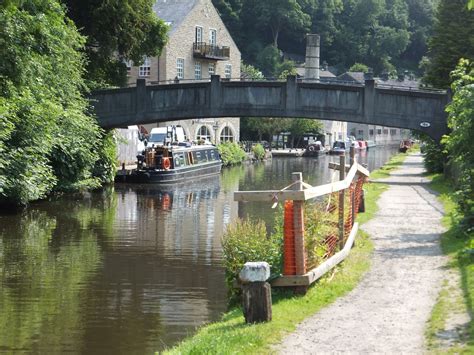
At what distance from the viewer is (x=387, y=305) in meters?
11.9

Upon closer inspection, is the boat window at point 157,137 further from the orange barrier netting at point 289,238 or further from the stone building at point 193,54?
the orange barrier netting at point 289,238

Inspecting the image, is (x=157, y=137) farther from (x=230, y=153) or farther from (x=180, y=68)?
(x=180, y=68)

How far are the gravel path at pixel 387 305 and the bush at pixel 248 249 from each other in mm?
1176

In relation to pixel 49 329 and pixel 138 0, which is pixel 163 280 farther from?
pixel 138 0

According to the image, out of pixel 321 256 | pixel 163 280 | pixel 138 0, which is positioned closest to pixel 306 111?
pixel 138 0

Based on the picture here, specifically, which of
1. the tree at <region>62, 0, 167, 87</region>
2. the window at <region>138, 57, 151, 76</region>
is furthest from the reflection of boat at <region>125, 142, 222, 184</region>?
the window at <region>138, 57, 151, 76</region>

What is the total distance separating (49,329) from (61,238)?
1081 centimetres

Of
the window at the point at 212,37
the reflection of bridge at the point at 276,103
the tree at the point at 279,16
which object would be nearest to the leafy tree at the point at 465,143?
the reflection of bridge at the point at 276,103

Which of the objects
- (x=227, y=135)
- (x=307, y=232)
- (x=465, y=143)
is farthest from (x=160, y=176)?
(x=307, y=232)

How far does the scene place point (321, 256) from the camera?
14039 mm

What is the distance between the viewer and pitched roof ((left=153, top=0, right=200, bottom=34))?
2625 inches

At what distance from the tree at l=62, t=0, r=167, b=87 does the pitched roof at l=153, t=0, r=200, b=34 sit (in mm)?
20768

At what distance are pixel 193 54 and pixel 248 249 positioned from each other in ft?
188

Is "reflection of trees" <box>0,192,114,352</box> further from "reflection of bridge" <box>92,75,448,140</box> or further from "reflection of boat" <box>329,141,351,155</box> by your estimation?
"reflection of boat" <box>329,141,351,155</box>
